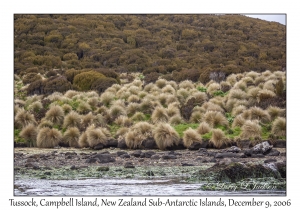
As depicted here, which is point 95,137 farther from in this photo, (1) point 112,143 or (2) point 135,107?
(2) point 135,107

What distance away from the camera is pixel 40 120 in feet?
60.3

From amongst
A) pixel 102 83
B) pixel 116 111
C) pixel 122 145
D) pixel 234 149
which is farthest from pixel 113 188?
pixel 102 83

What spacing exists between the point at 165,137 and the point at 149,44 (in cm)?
2518

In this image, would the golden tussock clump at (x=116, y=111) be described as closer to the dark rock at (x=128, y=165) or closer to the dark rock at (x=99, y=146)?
the dark rock at (x=99, y=146)

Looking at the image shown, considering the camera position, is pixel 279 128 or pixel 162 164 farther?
pixel 279 128

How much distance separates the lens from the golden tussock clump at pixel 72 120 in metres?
17.7

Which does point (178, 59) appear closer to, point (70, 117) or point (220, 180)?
point (70, 117)

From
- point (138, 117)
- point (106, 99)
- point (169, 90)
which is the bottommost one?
point (138, 117)

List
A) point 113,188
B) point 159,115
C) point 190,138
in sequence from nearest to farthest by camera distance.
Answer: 1. point 113,188
2. point 190,138
3. point 159,115

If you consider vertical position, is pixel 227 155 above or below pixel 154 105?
below

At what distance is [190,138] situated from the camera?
15.0m


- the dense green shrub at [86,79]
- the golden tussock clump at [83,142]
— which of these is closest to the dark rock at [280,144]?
the golden tussock clump at [83,142]

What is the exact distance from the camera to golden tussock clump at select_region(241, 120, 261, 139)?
15.4 metres
